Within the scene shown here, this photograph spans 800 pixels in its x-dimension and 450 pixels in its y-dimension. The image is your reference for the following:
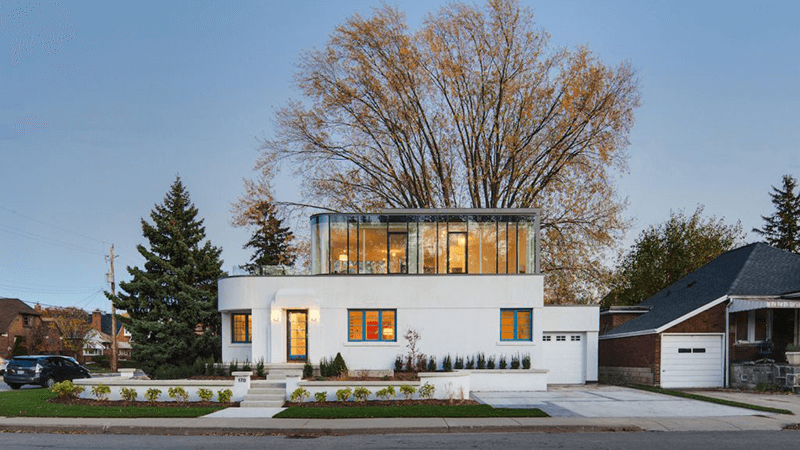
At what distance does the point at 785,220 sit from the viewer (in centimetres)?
4994

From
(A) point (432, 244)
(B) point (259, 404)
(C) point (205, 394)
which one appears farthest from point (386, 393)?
(A) point (432, 244)

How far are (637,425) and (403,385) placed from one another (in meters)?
6.94

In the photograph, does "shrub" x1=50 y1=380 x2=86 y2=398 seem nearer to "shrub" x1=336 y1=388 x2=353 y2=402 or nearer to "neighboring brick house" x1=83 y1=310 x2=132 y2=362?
"shrub" x1=336 y1=388 x2=353 y2=402

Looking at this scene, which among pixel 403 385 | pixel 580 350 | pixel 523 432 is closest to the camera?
pixel 523 432

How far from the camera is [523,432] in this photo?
1420 centimetres

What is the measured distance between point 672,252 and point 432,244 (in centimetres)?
2457

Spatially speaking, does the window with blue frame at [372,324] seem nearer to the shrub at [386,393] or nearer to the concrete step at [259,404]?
the shrub at [386,393]

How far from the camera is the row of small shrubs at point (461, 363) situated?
2406 cm

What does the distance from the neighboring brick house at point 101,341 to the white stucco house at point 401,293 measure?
4780cm

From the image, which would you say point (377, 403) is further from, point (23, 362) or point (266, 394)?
point (23, 362)

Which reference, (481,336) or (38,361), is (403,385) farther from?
(38,361)

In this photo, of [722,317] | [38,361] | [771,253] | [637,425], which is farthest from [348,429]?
[771,253]

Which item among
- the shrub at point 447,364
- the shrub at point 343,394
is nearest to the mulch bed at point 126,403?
the shrub at point 343,394

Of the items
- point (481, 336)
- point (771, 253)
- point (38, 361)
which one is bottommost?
point (38, 361)
